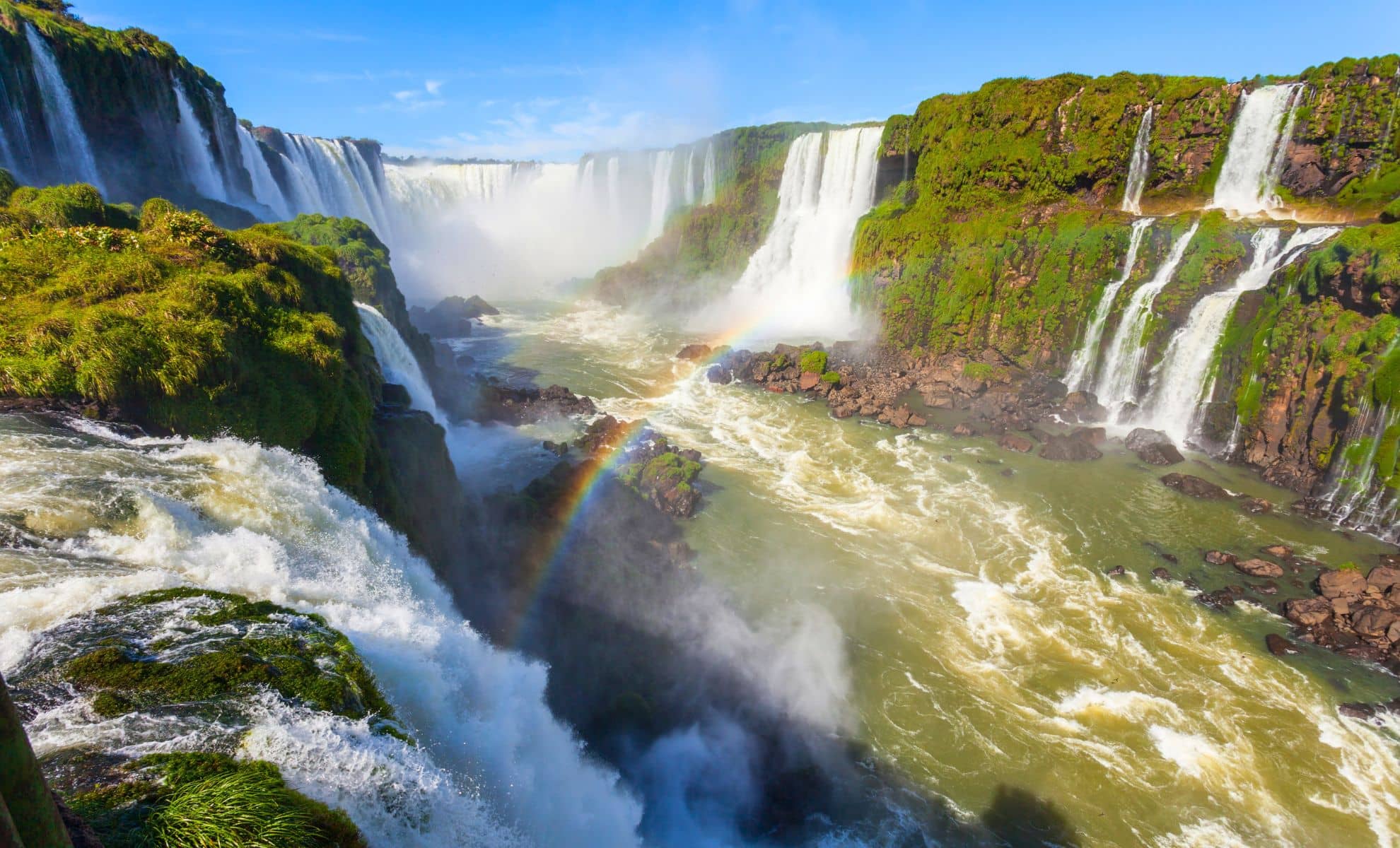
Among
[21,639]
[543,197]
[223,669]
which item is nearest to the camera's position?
[21,639]

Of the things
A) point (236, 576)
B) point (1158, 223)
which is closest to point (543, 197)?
point (1158, 223)

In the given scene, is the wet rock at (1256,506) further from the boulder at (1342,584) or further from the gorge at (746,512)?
the boulder at (1342,584)

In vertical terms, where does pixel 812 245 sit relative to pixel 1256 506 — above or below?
above

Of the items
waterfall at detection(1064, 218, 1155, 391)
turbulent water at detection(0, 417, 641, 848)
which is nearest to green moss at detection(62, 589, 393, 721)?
turbulent water at detection(0, 417, 641, 848)

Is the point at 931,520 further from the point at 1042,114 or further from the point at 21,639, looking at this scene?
the point at 1042,114

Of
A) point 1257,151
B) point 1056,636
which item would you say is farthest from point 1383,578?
point 1257,151

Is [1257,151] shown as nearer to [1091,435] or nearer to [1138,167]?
[1138,167]

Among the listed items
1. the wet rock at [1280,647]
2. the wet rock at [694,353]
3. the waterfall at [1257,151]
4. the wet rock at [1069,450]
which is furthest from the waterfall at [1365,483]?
the wet rock at [694,353]
